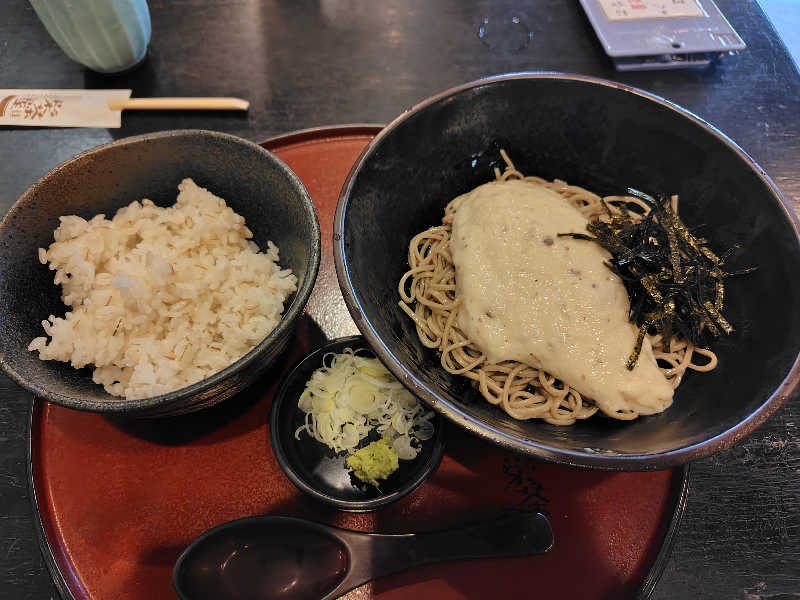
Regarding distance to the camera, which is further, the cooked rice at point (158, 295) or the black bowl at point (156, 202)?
the cooked rice at point (158, 295)

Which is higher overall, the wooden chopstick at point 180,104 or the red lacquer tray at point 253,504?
the wooden chopstick at point 180,104

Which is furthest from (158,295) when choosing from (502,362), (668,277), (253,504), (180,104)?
(668,277)

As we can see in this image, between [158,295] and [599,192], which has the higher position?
[599,192]

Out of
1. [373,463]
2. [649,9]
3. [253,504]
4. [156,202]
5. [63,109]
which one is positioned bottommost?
[253,504]

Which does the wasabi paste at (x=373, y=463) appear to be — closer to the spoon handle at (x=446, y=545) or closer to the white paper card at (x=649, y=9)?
the spoon handle at (x=446, y=545)

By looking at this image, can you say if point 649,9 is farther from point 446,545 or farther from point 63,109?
point 63,109

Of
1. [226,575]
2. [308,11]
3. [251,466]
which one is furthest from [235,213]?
[308,11]

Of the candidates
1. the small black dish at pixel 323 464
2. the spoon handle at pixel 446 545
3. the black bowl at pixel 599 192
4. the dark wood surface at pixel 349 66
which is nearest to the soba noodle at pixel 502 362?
the black bowl at pixel 599 192
